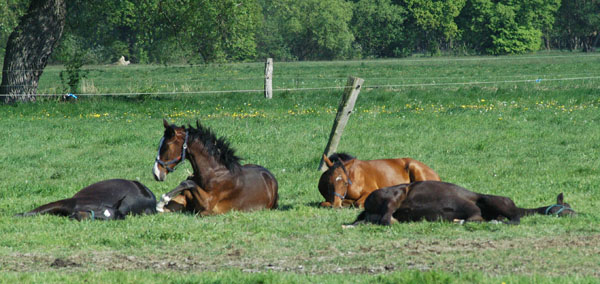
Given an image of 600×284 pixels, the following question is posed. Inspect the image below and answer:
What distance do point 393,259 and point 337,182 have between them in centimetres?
323

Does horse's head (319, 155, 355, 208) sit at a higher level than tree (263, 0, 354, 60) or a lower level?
lower

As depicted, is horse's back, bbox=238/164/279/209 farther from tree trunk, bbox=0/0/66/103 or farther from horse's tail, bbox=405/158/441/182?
tree trunk, bbox=0/0/66/103

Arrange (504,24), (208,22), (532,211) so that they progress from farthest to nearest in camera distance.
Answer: (504,24)
(208,22)
(532,211)

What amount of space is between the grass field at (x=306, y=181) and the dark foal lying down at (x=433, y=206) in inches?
9.0

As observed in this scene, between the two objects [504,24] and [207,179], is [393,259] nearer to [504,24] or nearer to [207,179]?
[207,179]

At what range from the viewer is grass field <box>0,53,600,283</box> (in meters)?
7.02

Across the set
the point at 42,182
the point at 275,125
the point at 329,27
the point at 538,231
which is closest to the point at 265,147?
the point at 275,125

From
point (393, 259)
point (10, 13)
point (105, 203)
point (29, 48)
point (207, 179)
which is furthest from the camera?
point (10, 13)

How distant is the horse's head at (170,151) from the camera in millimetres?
9906

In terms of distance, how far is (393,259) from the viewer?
7227mm

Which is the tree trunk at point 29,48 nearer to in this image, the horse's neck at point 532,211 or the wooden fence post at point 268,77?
the wooden fence post at point 268,77

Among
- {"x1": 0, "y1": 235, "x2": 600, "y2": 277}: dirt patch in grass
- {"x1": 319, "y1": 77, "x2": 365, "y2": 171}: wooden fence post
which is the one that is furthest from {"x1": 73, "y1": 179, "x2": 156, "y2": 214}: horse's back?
{"x1": 319, "y1": 77, "x2": 365, "y2": 171}: wooden fence post

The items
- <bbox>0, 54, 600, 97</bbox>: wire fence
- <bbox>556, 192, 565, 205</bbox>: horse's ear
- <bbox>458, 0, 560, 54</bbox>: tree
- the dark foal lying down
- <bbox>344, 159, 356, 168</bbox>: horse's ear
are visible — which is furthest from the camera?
<bbox>458, 0, 560, 54</bbox>: tree

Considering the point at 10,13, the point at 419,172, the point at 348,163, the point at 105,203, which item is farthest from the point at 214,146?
A: the point at 10,13
